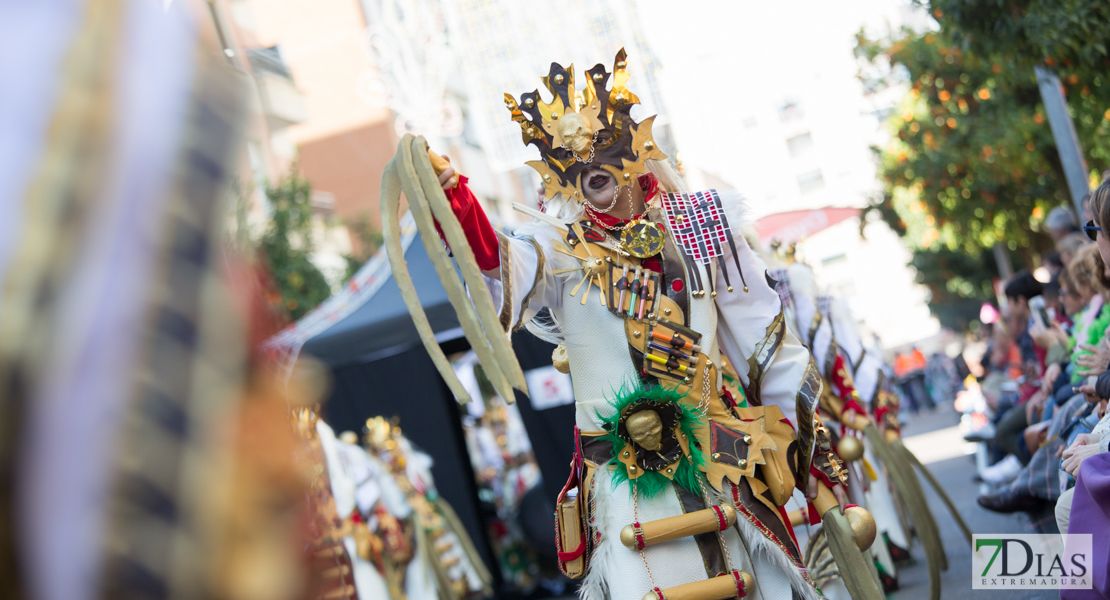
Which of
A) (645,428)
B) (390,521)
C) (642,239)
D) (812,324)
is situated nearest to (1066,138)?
(812,324)

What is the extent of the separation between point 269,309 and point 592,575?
8.13ft

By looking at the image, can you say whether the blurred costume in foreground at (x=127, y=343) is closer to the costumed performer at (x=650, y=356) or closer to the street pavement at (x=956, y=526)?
the costumed performer at (x=650, y=356)

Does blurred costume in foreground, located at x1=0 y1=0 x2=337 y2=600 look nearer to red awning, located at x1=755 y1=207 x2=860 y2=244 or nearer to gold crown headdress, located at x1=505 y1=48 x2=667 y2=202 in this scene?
gold crown headdress, located at x1=505 y1=48 x2=667 y2=202

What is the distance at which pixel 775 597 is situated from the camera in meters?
2.92

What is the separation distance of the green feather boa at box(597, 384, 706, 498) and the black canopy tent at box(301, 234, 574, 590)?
4.66m

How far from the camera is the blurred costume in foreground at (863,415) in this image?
16.1 ft

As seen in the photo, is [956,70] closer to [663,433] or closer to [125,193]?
[663,433]

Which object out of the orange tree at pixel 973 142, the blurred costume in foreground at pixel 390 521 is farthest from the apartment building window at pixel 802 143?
the blurred costume in foreground at pixel 390 521

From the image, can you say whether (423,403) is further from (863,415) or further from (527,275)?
(527,275)

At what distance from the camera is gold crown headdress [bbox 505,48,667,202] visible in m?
3.22

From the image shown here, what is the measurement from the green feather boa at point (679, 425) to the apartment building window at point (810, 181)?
5199 cm

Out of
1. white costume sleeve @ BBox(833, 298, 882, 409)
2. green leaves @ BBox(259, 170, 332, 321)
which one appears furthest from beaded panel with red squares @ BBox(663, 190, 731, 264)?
green leaves @ BBox(259, 170, 332, 321)

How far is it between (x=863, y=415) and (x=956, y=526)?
118 inches

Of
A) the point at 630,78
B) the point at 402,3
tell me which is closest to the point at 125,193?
the point at 630,78
